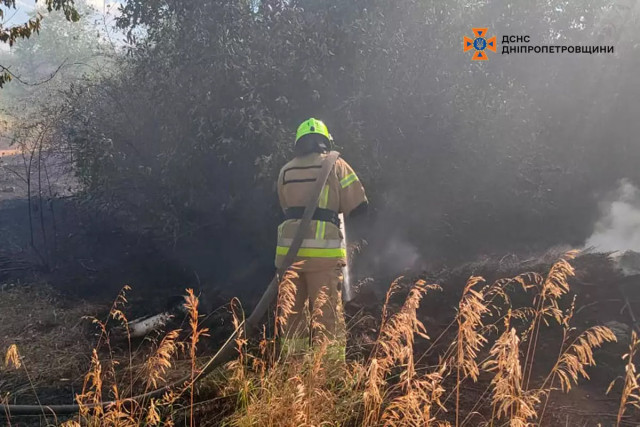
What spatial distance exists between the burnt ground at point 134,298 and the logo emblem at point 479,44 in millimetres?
2570

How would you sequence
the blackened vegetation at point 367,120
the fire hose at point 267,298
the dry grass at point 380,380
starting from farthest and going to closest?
the blackened vegetation at point 367,120 → the fire hose at point 267,298 → the dry grass at point 380,380

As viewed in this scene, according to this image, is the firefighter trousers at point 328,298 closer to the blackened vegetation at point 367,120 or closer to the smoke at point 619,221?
the blackened vegetation at point 367,120

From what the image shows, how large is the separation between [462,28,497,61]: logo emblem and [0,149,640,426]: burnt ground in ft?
8.43

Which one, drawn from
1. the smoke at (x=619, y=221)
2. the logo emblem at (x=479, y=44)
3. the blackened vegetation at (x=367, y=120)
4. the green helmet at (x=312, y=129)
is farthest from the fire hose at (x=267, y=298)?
the smoke at (x=619, y=221)

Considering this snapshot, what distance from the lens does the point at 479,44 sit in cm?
590

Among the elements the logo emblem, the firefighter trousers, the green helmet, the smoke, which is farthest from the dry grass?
the smoke

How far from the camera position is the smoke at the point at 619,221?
7051 mm

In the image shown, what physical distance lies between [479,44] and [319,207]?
3777 mm

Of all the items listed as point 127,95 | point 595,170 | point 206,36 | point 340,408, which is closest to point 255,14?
point 206,36

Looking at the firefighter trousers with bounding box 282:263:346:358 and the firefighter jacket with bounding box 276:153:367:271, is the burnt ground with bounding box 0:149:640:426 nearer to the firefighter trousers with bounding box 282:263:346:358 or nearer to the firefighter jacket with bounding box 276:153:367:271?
the firefighter trousers with bounding box 282:263:346:358

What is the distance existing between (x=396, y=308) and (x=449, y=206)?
2.54m

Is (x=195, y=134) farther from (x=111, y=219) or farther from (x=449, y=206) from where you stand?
(x=449, y=206)

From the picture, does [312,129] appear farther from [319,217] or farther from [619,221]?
[619,221]

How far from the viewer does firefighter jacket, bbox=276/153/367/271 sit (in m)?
3.44
